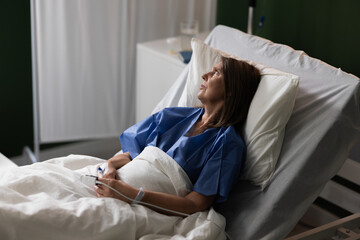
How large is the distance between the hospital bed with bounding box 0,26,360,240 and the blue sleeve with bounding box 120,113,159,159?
41 centimetres

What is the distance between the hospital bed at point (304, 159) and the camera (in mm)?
1664

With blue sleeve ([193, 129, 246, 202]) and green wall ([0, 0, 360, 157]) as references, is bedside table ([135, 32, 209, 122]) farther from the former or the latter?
blue sleeve ([193, 129, 246, 202])

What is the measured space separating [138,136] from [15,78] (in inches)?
50.8

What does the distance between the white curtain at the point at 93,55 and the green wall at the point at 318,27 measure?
52cm

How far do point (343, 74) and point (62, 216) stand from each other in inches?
40.0

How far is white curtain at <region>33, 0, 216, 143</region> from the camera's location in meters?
2.88

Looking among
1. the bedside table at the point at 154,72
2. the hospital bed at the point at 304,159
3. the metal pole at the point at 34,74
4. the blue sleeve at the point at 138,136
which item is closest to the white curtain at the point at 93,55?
the metal pole at the point at 34,74

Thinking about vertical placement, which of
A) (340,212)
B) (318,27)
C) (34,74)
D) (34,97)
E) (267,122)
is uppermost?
(318,27)

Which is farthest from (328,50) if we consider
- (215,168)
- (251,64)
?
(215,168)

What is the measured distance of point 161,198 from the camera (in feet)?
5.43

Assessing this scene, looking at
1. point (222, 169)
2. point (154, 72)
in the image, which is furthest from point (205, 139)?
point (154, 72)

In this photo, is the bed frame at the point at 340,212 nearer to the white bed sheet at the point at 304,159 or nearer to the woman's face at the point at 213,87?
the white bed sheet at the point at 304,159

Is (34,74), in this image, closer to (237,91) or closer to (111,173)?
(111,173)

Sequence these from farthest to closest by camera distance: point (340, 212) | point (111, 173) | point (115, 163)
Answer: point (340, 212) → point (115, 163) → point (111, 173)
